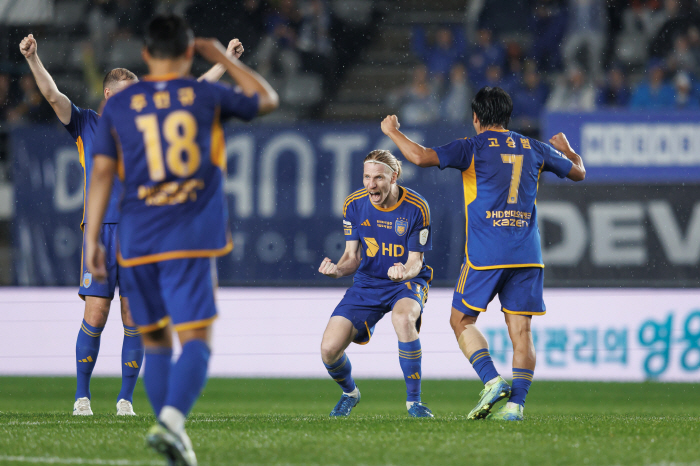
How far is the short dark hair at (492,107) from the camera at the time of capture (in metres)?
4.73

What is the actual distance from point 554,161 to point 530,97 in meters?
6.66

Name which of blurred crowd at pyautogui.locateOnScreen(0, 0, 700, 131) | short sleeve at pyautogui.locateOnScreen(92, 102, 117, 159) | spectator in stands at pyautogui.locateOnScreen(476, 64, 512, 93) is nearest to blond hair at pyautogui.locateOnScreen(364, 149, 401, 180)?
short sleeve at pyautogui.locateOnScreen(92, 102, 117, 159)

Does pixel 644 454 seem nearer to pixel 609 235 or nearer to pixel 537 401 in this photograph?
pixel 537 401

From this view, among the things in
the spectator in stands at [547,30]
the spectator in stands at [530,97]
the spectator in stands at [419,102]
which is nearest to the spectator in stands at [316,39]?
the spectator in stands at [419,102]

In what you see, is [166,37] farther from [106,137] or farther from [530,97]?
[530,97]

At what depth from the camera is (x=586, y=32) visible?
11742 millimetres

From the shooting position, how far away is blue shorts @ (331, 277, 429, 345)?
532cm

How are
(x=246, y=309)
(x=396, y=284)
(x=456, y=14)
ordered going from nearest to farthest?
(x=396, y=284), (x=246, y=309), (x=456, y=14)

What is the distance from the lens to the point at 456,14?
12.5m

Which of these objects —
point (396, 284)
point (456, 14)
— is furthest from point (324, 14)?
point (396, 284)

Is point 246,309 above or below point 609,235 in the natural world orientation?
below

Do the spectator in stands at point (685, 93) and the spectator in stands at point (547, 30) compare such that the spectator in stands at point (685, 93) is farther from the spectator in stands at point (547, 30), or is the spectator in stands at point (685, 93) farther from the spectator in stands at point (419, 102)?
the spectator in stands at point (419, 102)

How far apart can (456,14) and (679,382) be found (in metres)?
6.52

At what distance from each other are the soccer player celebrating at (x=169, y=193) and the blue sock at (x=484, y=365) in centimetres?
198
